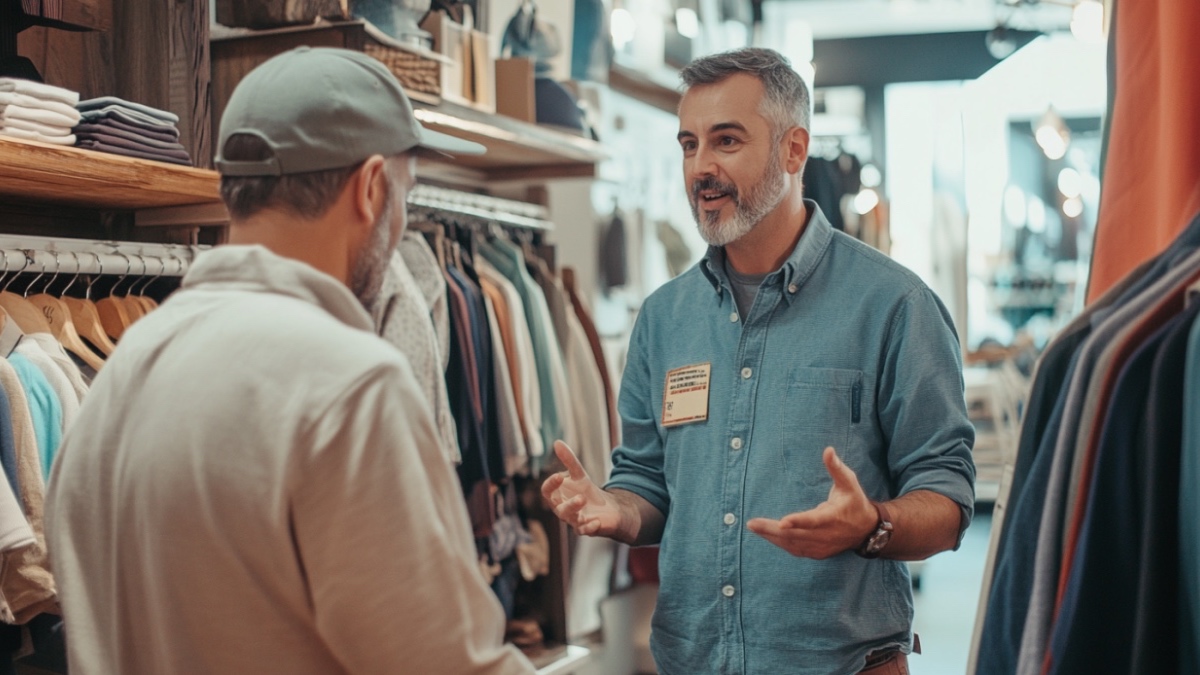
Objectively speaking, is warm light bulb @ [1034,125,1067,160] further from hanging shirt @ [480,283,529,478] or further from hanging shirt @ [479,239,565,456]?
hanging shirt @ [480,283,529,478]

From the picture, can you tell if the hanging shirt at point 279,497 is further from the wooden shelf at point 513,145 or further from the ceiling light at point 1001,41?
the ceiling light at point 1001,41

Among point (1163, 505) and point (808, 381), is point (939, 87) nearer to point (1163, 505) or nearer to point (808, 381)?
point (808, 381)

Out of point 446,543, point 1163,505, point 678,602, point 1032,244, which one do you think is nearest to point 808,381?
point 678,602

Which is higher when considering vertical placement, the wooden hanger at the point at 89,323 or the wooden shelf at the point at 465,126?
the wooden shelf at the point at 465,126

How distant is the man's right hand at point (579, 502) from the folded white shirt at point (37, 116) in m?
1.38

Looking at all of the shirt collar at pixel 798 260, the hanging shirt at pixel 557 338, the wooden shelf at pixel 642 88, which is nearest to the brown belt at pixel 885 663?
the shirt collar at pixel 798 260

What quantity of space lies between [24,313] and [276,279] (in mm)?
1619

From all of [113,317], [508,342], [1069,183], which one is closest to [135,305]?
[113,317]

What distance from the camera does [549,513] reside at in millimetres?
4605

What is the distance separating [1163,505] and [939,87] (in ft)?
36.8

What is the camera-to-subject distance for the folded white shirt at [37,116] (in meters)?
2.50

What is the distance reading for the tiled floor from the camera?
5.80 metres

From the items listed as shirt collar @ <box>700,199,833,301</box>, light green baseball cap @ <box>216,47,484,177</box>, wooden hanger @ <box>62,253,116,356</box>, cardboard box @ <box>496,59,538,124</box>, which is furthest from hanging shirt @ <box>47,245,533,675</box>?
cardboard box @ <box>496,59,538,124</box>

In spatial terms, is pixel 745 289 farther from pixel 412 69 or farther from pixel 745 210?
pixel 412 69
